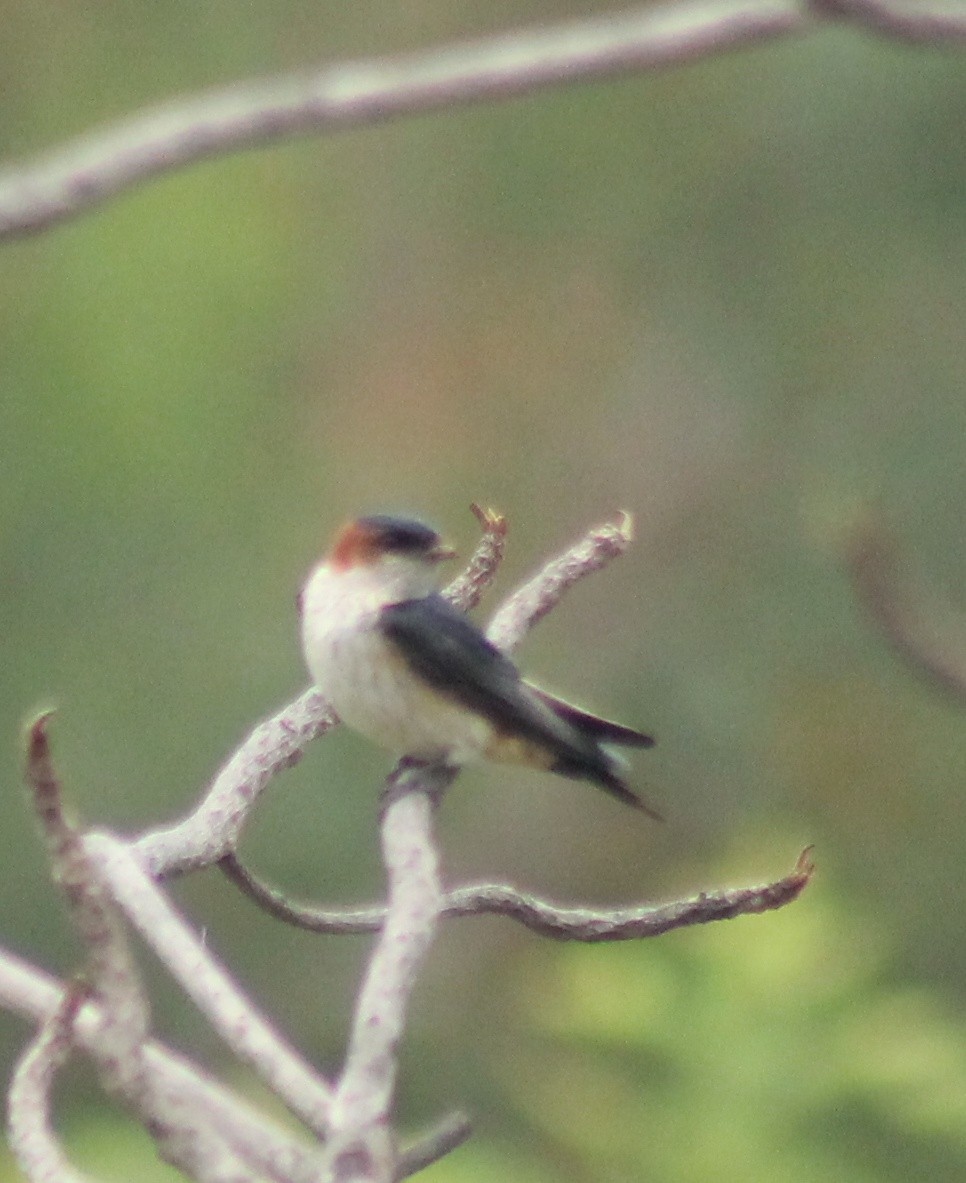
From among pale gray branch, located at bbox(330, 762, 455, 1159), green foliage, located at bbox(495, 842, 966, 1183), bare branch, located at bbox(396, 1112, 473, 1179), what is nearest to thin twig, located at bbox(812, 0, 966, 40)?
pale gray branch, located at bbox(330, 762, 455, 1159)

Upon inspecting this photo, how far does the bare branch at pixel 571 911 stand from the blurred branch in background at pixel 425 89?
1113 mm

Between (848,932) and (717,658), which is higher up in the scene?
(848,932)

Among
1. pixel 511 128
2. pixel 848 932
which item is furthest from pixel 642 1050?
pixel 511 128

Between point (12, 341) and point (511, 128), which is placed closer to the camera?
point (12, 341)

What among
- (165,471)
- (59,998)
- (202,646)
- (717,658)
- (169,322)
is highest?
(59,998)

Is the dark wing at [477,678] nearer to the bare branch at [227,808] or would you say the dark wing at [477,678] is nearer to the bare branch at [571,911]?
the bare branch at [227,808]

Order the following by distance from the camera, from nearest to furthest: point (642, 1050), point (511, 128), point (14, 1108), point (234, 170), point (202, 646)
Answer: point (14, 1108) → point (642, 1050) → point (202, 646) → point (234, 170) → point (511, 128)

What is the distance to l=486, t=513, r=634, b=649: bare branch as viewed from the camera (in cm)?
284

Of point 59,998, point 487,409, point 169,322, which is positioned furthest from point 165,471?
point 59,998

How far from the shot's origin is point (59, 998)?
5.27ft

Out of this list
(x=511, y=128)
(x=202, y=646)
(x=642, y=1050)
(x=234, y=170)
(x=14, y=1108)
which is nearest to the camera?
(x=14, y=1108)

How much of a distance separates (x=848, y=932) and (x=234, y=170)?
5.09 metres

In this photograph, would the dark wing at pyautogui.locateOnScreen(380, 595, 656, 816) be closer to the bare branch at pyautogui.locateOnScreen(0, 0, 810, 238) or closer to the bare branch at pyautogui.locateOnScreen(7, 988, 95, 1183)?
the bare branch at pyautogui.locateOnScreen(7, 988, 95, 1183)

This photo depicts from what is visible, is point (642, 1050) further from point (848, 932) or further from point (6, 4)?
point (6, 4)
